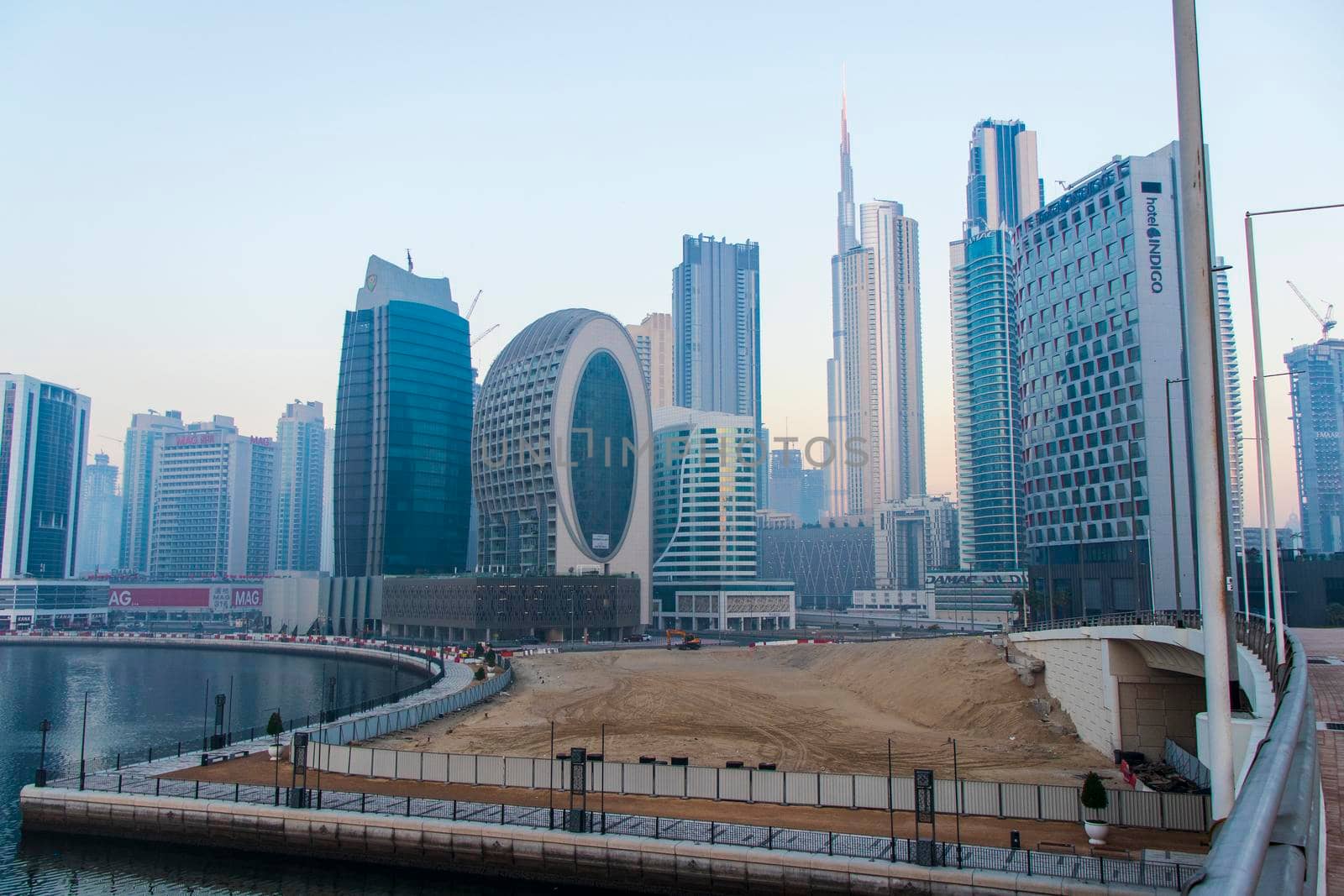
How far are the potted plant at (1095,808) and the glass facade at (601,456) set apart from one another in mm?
152068

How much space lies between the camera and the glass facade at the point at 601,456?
189500mm

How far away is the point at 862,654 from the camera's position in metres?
108

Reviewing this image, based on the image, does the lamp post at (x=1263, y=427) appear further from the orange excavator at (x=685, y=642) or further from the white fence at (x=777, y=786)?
the orange excavator at (x=685, y=642)

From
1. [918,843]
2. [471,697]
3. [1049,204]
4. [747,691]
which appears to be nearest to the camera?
[918,843]

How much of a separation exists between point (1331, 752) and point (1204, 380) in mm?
10896

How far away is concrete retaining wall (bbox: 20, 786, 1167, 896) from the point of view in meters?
34.0

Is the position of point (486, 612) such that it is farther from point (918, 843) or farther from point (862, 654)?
point (918, 843)

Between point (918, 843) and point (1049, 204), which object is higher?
point (1049, 204)

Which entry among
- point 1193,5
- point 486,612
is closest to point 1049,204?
point 486,612

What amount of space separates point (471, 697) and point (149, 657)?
11334 cm

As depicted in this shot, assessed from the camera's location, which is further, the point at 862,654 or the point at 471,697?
the point at 862,654

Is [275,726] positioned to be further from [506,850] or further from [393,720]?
[506,850]

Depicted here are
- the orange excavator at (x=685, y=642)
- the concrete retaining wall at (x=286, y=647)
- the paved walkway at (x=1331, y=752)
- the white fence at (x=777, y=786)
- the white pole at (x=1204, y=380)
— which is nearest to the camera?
the paved walkway at (x=1331, y=752)

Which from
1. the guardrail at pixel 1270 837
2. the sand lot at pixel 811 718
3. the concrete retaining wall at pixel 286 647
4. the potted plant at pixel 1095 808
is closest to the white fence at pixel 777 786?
Answer: the potted plant at pixel 1095 808
